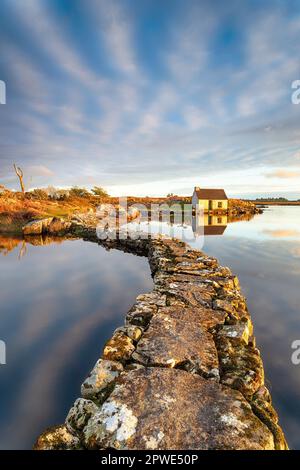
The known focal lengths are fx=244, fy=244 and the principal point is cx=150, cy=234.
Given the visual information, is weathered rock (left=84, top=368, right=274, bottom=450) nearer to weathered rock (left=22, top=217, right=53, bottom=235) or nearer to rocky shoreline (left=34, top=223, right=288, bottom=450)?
rocky shoreline (left=34, top=223, right=288, bottom=450)

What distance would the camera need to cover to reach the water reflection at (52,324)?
3256 millimetres

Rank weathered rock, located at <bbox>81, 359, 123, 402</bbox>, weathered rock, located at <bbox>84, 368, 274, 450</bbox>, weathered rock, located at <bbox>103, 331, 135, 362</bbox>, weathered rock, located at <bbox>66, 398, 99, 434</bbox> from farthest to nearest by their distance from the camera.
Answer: weathered rock, located at <bbox>103, 331, 135, 362</bbox> → weathered rock, located at <bbox>81, 359, 123, 402</bbox> → weathered rock, located at <bbox>66, 398, 99, 434</bbox> → weathered rock, located at <bbox>84, 368, 274, 450</bbox>

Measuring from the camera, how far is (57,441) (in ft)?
6.74

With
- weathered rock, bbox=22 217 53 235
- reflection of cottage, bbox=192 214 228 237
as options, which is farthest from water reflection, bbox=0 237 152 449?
reflection of cottage, bbox=192 214 228 237

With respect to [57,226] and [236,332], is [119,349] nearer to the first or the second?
[236,332]

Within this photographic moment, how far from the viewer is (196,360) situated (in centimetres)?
292

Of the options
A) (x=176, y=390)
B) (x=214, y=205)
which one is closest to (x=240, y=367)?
(x=176, y=390)

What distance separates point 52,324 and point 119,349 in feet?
9.16

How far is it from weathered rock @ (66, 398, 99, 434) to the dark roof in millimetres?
42878

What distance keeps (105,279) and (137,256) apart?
12.7 feet

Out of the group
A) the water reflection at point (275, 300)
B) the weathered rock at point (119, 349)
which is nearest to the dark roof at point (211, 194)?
the water reflection at point (275, 300)

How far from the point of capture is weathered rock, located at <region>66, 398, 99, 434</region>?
218 centimetres

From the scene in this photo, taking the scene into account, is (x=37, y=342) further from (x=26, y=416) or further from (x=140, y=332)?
(x=140, y=332)
